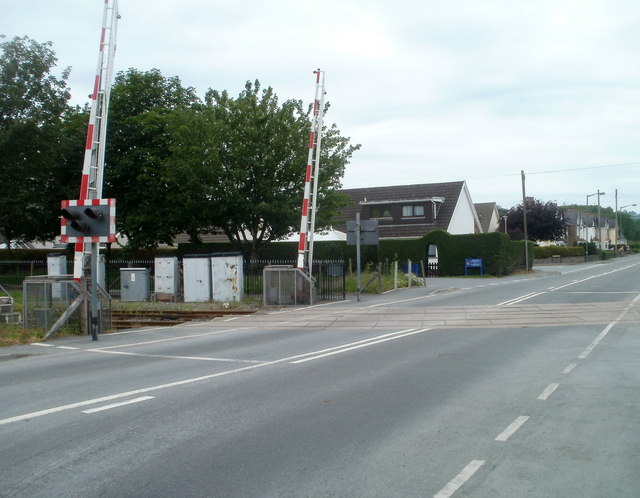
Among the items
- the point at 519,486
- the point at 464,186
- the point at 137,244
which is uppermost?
the point at 464,186

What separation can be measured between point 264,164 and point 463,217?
92.8 ft

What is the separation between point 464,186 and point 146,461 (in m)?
51.1

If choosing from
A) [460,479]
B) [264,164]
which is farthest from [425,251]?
[460,479]

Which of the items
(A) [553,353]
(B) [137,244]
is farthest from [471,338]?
(B) [137,244]

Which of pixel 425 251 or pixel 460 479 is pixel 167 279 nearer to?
pixel 460 479

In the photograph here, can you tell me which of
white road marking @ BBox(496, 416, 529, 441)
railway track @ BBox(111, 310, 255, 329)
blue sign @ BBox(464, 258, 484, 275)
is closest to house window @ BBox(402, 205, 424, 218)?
blue sign @ BBox(464, 258, 484, 275)

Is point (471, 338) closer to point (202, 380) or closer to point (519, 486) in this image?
point (202, 380)

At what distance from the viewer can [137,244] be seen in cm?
3681

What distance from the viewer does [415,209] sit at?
173ft

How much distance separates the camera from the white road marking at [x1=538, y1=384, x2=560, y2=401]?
7.84 meters

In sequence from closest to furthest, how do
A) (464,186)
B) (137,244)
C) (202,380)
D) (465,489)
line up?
(465,489) → (202,380) → (137,244) → (464,186)

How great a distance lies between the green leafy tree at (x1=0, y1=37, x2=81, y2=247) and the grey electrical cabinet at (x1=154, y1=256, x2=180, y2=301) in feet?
34.4

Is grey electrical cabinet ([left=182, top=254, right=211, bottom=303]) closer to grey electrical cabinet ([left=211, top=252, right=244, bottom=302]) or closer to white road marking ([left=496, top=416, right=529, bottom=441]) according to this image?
grey electrical cabinet ([left=211, top=252, right=244, bottom=302])

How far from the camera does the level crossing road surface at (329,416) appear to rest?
17.0ft
